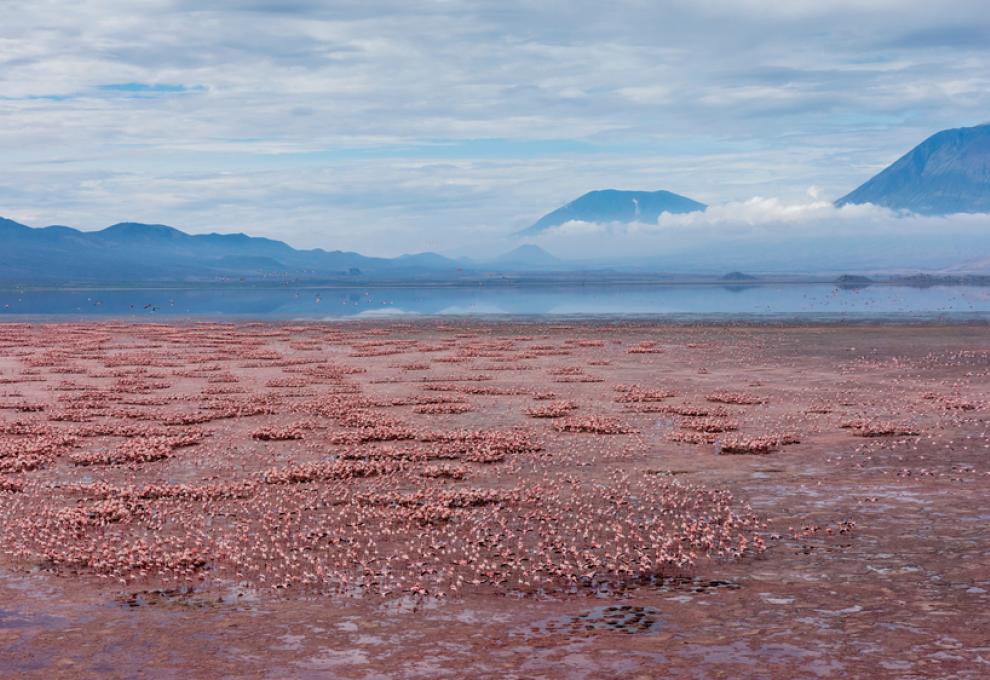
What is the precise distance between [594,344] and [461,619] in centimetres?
4812

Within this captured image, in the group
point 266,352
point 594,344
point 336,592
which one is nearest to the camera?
point 336,592

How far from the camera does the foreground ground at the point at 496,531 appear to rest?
12000mm

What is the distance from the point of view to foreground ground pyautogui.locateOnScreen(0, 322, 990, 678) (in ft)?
39.4

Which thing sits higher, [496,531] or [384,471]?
[384,471]

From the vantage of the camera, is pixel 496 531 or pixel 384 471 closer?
pixel 496 531

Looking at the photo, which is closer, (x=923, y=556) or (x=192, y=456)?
(x=923, y=556)

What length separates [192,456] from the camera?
24.4 meters

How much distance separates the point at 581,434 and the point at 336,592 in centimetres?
1399

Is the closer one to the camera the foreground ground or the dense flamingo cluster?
the foreground ground

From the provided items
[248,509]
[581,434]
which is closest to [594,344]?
[581,434]

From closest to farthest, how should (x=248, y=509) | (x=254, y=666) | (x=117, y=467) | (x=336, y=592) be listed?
(x=254, y=666)
(x=336, y=592)
(x=248, y=509)
(x=117, y=467)

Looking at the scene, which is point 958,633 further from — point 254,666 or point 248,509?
point 248,509

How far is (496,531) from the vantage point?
57.2 ft

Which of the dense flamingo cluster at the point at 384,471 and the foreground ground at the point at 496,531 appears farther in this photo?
the dense flamingo cluster at the point at 384,471
